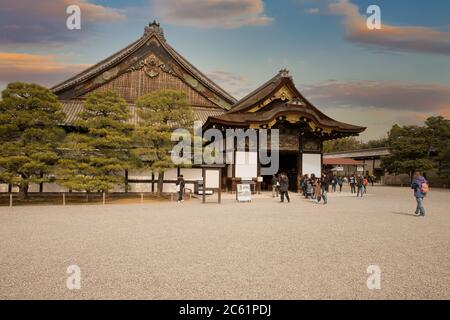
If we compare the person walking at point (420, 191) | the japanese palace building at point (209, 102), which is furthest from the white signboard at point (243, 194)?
the person walking at point (420, 191)

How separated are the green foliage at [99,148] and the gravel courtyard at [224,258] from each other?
7232mm

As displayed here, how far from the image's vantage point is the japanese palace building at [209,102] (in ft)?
81.2

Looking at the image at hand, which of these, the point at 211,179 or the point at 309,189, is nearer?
the point at 309,189

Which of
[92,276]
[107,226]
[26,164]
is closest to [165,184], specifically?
[26,164]

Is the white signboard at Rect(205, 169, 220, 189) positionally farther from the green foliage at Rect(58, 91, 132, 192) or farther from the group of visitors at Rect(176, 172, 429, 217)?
the green foliage at Rect(58, 91, 132, 192)

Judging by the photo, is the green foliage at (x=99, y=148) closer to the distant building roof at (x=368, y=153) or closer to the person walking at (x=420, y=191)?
the person walking at (x=420, y=191)

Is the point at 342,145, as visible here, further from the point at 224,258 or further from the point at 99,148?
the point at 224,258

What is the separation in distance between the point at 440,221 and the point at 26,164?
18862 mm

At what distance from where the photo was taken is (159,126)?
→ 21234 mm

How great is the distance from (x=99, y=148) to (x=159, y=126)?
3.79 meters

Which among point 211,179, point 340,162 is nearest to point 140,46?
point 211,179

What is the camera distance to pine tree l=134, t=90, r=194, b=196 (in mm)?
20859

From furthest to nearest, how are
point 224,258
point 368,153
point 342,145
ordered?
1. point 342,145
2. point 368,153
3. point 224,258
